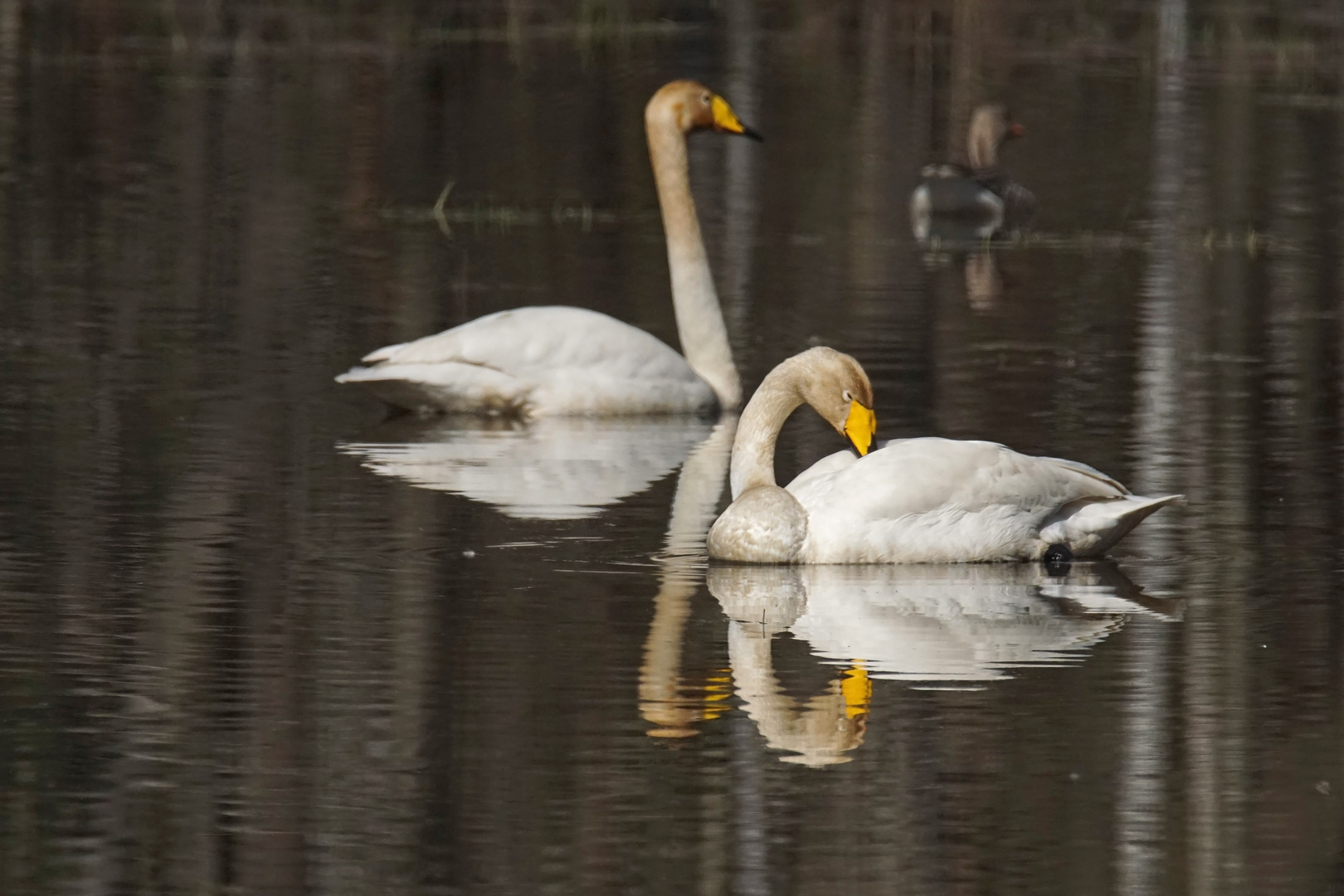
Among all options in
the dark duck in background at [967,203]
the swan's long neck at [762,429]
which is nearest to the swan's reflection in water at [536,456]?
the swan's long neck at [762,429]

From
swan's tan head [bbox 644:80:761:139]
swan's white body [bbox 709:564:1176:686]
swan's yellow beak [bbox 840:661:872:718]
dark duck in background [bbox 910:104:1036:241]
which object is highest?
swan's tan head [bbox 644:80:761:139]

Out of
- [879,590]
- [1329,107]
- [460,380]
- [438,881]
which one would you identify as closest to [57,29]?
[1329,107]

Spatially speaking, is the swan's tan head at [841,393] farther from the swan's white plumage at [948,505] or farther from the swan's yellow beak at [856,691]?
the swan's yellow beak at [856,691]

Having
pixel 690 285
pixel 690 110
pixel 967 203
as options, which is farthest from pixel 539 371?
pixel 967 203

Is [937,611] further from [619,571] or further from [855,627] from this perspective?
[619,571]

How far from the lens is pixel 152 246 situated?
1803 centimetres

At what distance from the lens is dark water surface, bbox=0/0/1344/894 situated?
609 cm

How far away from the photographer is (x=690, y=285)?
42.6ft

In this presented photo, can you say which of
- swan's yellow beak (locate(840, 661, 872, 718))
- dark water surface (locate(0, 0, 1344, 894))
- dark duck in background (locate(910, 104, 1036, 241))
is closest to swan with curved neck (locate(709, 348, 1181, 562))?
dark water surface (locate(0, 0, 1344, 894))

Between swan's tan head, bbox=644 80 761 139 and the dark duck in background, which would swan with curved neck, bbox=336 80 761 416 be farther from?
the dark duck in background

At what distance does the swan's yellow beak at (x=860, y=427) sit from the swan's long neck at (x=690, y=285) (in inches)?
134

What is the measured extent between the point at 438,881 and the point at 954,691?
213 centimetres

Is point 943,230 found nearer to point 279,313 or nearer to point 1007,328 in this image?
point 1007,328

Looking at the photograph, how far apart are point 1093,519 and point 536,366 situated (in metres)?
3.73
